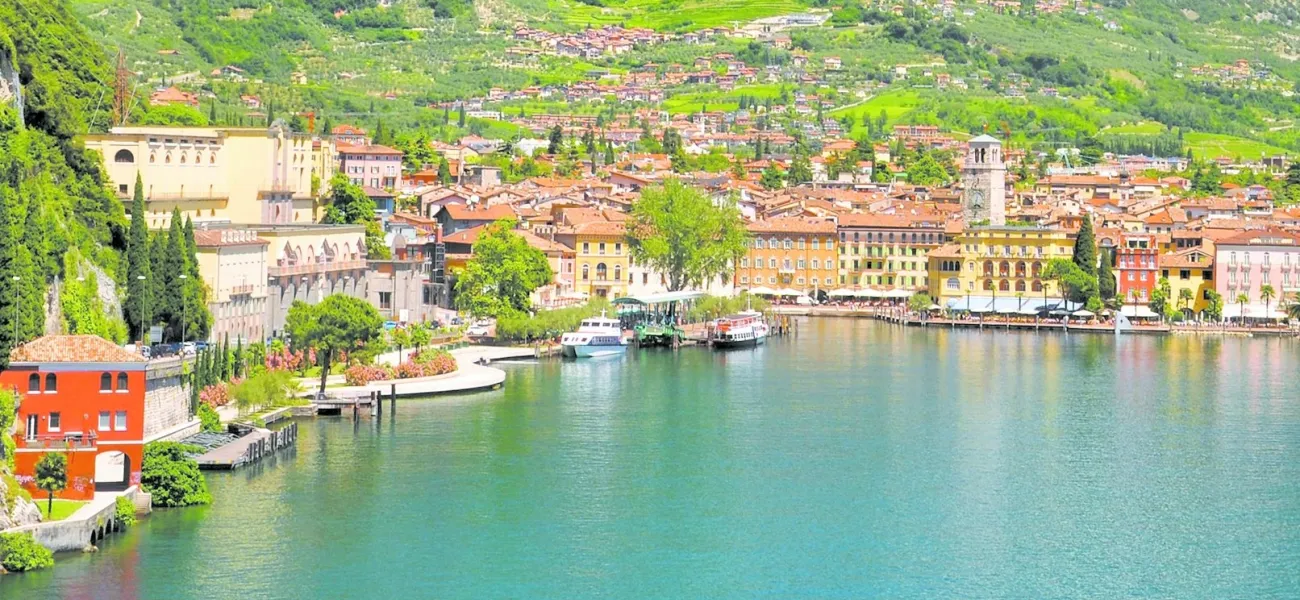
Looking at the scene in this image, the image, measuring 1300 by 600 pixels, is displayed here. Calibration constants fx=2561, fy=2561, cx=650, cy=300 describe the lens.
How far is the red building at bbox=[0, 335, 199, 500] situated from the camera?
3003 cm

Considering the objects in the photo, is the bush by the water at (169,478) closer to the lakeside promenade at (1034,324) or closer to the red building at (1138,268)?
the lakeside promenade at (1034,324)

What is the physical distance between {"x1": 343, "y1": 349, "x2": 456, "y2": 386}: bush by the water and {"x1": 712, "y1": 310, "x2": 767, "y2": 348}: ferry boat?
38.9 ft

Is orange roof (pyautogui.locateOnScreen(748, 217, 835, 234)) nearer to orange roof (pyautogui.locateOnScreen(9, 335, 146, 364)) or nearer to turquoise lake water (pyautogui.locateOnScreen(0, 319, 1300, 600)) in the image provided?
turquoise lake water (pyautogui.locateOnScreen(0, 319, 1300, 600))

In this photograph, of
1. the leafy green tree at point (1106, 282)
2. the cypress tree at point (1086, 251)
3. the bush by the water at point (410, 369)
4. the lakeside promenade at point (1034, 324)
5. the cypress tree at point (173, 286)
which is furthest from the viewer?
the cypress tree at point (1086, 251)

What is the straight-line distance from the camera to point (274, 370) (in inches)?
1661

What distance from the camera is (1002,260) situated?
242 ft

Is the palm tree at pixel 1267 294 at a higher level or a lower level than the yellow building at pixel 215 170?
lower

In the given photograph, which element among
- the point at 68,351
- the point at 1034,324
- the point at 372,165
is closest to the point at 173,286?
the point at 68,351

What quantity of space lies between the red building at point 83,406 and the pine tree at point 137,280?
8.75 metres

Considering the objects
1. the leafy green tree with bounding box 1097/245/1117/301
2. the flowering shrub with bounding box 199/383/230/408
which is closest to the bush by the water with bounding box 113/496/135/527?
the flowering shrub with bounding box 199/383/230/408

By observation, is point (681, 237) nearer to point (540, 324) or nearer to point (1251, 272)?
point (540, 324)

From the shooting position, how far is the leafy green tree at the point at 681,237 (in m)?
67.8

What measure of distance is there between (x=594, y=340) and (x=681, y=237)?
12765 millimetres

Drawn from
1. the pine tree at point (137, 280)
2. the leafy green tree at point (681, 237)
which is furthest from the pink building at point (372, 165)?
the pine tree at point (137, 280)
